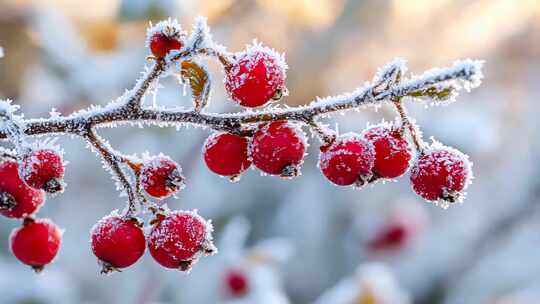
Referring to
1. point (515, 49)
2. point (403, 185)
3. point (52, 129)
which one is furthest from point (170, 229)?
point (515, 49)

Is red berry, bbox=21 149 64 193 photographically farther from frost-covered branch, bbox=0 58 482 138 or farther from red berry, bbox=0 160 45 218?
red berry, bbox=0 160 45 218

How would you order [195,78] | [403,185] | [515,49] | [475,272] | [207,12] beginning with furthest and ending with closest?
[515,49], [403,185], [475,272], [207,12], [195,78]

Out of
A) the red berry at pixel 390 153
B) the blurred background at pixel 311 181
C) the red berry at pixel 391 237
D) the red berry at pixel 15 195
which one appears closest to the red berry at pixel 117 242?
the red berry at pixel 15 195

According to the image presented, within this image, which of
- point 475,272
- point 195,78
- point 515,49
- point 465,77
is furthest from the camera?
point 515,49

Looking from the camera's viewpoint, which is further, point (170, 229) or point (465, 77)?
point (170, 229)

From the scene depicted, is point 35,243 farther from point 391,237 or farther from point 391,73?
point 391,237

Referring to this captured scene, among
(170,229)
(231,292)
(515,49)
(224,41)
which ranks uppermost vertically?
(515,49)

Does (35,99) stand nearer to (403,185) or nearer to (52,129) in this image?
(52,129)

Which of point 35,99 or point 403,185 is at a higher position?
point 403,185

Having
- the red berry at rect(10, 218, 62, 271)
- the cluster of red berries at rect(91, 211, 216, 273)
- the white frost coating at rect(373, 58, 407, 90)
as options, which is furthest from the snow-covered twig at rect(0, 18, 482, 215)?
the red berry at rect(10, 218, 62, 271)
